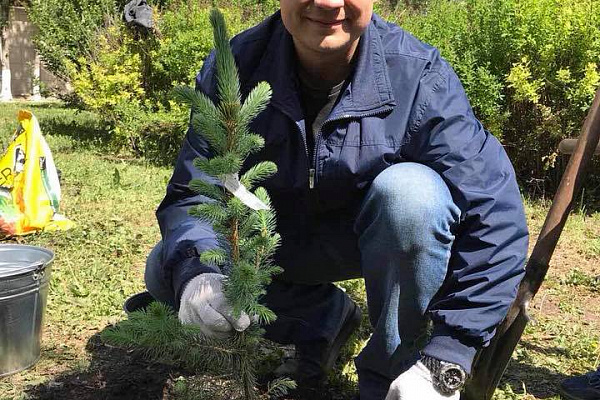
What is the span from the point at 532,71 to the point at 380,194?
3.64 m

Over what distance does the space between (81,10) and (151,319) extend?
830cm

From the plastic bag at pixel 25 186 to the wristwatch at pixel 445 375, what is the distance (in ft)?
9.83

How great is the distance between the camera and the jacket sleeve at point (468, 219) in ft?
4.98

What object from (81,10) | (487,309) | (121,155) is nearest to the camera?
(487,309)

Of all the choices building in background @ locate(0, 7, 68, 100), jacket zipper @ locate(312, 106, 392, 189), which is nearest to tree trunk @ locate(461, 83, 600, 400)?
jacket zipper @ locate(312, 106, 392, 189)

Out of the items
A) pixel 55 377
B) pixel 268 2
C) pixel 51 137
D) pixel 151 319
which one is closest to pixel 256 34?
pixel 151 319

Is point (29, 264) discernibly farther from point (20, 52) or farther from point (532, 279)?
point (20, 52)

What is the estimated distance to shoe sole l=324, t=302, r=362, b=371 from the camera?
2.22 meters

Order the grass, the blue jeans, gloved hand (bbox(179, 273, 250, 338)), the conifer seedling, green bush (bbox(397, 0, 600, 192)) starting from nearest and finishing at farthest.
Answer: the conifer seedling, gloved hand (bbox(179, 273, 250, 338)), the blue jeans, the grass, green bush (bbox(397, 0, 600, 192))

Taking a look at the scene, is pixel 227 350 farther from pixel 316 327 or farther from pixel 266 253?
pixel 316 327

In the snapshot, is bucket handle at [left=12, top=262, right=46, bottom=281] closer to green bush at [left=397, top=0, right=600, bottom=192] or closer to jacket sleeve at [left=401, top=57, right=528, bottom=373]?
jacket sleeve at [left=401, top=57, right=528, bottom=373]

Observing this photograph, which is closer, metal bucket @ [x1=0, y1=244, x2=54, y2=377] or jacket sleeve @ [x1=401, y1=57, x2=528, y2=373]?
jacket sleeve @ [x1=401, y1=57, x2=528, y2=373]

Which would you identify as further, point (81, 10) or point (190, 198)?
point (81, 10)

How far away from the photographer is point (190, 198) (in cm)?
174
